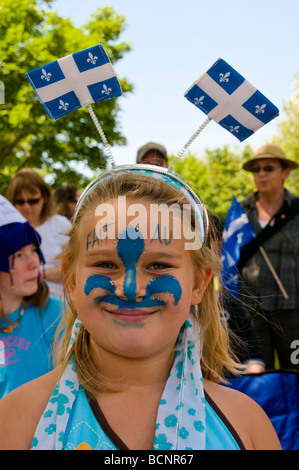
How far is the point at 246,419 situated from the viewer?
144 cm

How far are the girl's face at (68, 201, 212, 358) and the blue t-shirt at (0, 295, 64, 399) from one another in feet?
3.37

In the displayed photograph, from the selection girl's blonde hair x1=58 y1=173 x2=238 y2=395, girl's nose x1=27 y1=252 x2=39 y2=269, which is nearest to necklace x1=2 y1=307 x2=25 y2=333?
girl's nose x1=27 y1=252 x2=39 y2=269

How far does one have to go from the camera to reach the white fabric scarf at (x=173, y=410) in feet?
4.27

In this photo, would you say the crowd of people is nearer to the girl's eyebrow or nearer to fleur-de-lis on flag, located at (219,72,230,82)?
the girl's eyebrow

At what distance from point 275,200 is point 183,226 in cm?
256

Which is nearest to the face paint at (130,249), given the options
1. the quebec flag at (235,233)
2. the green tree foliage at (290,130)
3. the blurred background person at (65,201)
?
the quebec flag at (235,233)

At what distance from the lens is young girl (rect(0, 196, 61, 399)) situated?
8.00ft

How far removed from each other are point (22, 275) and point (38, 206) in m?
1.25

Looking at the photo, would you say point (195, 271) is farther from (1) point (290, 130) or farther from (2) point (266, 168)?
(1) point (290, 130)

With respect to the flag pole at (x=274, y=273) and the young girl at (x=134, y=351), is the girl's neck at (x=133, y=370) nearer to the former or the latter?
the young girl at (x=134, y=351)

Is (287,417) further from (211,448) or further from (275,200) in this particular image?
(275,200)

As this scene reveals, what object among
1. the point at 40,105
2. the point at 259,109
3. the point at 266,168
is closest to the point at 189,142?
the point at 259,109
